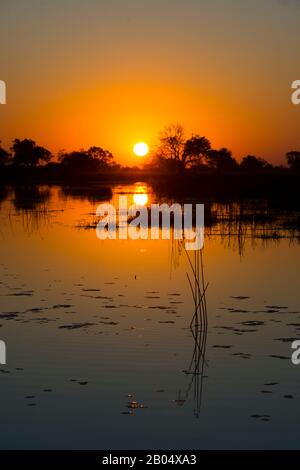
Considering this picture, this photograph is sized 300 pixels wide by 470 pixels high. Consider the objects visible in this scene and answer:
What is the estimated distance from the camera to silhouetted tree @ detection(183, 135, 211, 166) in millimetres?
77625

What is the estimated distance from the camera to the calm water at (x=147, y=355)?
530cm

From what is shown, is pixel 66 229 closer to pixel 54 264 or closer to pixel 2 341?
pixel 54 264

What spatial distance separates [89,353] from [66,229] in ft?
40.3

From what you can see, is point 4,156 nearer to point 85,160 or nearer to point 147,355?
point 85,160

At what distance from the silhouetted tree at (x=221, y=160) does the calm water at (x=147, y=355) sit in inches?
2882

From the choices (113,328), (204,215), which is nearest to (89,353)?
(113,328)

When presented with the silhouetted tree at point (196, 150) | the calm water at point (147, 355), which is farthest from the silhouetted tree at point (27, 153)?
the calm water at point (147, 355)

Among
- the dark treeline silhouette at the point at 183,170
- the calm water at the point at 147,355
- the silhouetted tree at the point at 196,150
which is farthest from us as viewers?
the silhouetted tree at the point at 196,150

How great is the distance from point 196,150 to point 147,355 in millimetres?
76297

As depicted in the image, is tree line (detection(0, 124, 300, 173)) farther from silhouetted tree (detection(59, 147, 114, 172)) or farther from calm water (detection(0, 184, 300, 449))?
calm water (detection(0, 184, 300, 449))

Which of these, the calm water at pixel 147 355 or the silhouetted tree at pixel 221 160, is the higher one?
the silhouetted tree at pixel 221 160

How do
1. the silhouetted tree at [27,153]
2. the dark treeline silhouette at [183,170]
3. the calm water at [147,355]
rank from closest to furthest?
the calm water at [147,355], the dark treeline silhouette at [183,170], the silhouetted tree at [27,153]

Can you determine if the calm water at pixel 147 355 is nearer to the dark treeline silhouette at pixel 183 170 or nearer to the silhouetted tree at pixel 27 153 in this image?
the dark treeline silhouette at pixel 183 170

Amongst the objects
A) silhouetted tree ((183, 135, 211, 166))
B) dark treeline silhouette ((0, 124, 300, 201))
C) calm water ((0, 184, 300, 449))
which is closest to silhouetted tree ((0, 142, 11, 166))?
dark treeline silhouette ((0, 124, 300, 201))
